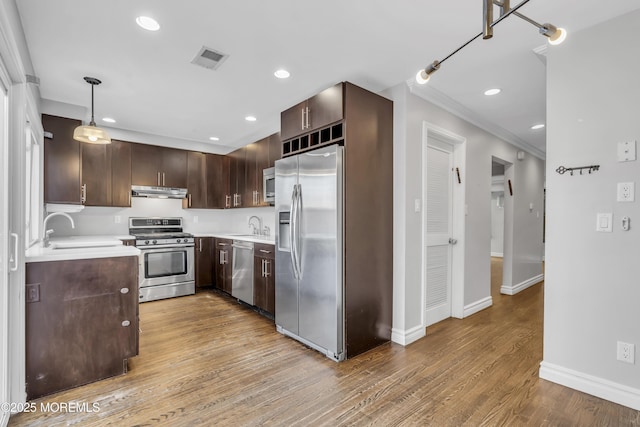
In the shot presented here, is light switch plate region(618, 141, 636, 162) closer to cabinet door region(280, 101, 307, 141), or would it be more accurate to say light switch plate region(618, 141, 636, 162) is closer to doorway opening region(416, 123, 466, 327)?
A: doorway opening region(416, 123, 466, 327)

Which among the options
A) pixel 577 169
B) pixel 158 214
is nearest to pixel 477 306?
pixel 577 169

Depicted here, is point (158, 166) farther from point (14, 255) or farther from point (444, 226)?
point (444, 226)

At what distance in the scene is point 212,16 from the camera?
1982 mm

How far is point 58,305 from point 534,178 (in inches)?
262

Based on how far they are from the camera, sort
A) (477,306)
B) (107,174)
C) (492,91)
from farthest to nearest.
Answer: (107,174) < (477,306) < (492,91)

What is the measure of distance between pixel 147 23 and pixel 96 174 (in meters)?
3.10

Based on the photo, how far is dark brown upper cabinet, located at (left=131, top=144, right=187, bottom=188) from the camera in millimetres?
4652

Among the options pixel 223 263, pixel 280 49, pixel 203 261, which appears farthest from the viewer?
pixel 203 261

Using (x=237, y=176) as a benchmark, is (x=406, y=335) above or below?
below

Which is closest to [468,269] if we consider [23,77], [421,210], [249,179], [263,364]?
[421,210]

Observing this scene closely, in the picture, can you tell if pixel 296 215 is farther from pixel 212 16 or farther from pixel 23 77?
pixel 23 77

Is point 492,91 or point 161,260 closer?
point 492,91

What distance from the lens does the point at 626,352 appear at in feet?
6.39

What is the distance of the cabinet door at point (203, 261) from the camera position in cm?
492
